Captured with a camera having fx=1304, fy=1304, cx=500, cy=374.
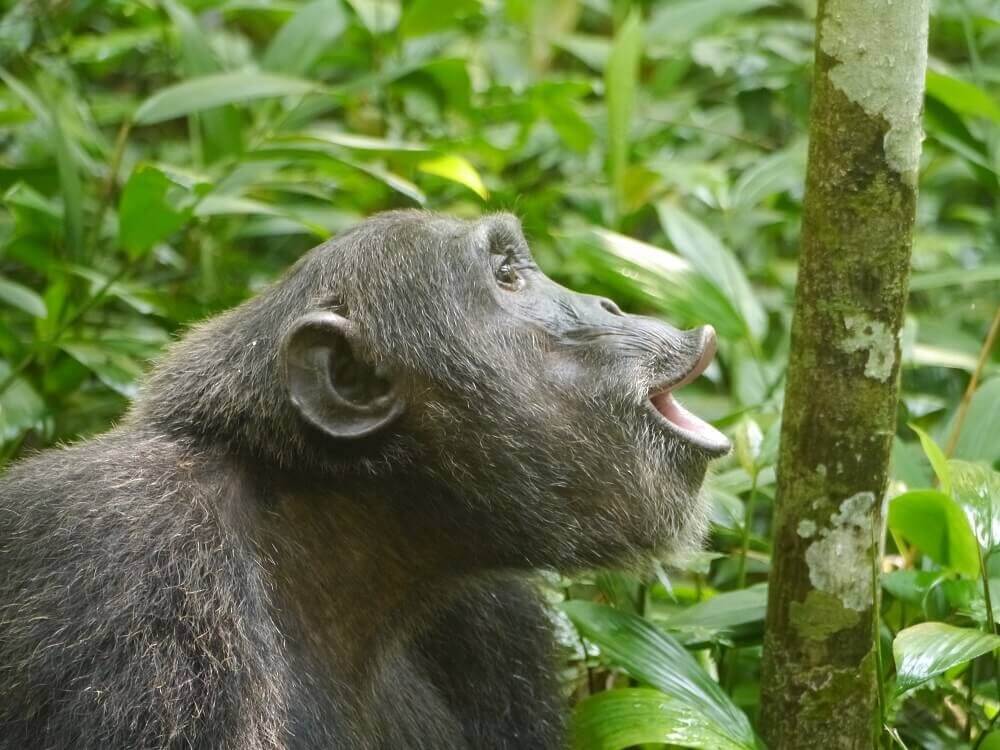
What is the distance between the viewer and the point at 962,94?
4.34 metres

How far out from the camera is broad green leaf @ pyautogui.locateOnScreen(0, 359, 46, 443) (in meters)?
4.03

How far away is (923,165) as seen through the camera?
6.63m

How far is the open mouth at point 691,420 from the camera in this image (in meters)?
3.00

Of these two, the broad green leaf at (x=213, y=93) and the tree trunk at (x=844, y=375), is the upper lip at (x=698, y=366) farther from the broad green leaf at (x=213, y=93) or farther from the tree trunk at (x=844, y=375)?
the broad green leaf at (x=213, y=93)

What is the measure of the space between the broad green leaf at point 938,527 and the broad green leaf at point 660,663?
601 millimetres

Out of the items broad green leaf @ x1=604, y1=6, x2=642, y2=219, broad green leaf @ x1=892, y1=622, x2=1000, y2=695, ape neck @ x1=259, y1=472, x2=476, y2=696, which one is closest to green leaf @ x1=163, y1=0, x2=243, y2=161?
broad green leaf @ x1=604, y1=6, x2=642, y2=219

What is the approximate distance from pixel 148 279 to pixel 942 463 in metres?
3.77

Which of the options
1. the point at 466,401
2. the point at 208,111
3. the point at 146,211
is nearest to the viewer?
the point at 466,401

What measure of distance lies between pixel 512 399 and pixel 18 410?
1.90m

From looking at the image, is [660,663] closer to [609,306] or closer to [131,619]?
[609,306]

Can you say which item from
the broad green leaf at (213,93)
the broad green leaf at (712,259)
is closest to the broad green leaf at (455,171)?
the broad green leaf at (213,93)

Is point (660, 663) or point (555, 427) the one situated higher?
point (555, 427)

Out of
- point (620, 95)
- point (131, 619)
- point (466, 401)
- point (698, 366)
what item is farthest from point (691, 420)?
point (620, 95)

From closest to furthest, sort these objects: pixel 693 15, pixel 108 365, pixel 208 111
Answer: pixel 108 365
pixel 208 111
pixel 693 15
